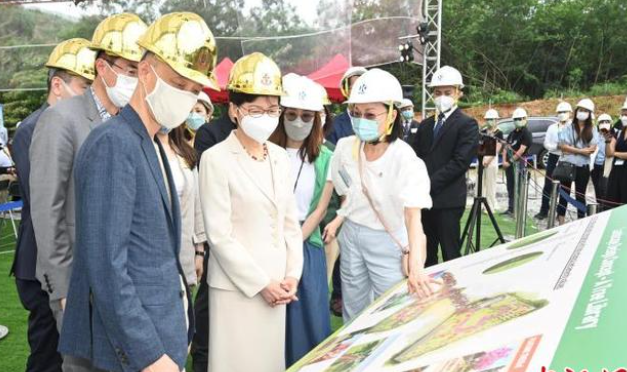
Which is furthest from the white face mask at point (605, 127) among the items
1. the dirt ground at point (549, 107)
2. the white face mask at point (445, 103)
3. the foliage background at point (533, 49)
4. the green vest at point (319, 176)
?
the foliage background at point (533, 49)

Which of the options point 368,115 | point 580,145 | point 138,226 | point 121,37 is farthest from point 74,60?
point 580,145

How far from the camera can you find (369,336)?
1727 mm

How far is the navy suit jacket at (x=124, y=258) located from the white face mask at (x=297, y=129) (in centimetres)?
139

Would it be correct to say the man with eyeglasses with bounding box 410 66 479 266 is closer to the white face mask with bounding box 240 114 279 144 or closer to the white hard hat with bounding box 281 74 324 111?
the white hard hat with bounding box 281 74 324 111

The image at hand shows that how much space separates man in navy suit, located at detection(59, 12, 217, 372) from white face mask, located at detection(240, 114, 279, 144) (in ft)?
2.36

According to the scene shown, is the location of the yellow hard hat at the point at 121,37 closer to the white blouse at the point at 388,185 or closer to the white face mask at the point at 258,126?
the white face mask at the point at 258,126

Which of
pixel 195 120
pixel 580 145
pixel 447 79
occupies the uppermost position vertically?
pixel 447 79

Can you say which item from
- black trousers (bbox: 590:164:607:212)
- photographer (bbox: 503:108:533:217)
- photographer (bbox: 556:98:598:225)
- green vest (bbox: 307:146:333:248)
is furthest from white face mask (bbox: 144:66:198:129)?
Result: photographer (bbox: 503:108:533:217)

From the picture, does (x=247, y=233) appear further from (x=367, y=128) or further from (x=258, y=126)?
(x=367, y=128)

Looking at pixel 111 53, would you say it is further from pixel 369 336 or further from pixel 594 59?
pixel 594 59

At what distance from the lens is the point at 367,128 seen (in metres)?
2.57

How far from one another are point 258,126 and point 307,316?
91 centimetres

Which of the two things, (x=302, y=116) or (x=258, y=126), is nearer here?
(x=258, y=126)

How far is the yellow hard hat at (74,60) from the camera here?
9.80 ft
